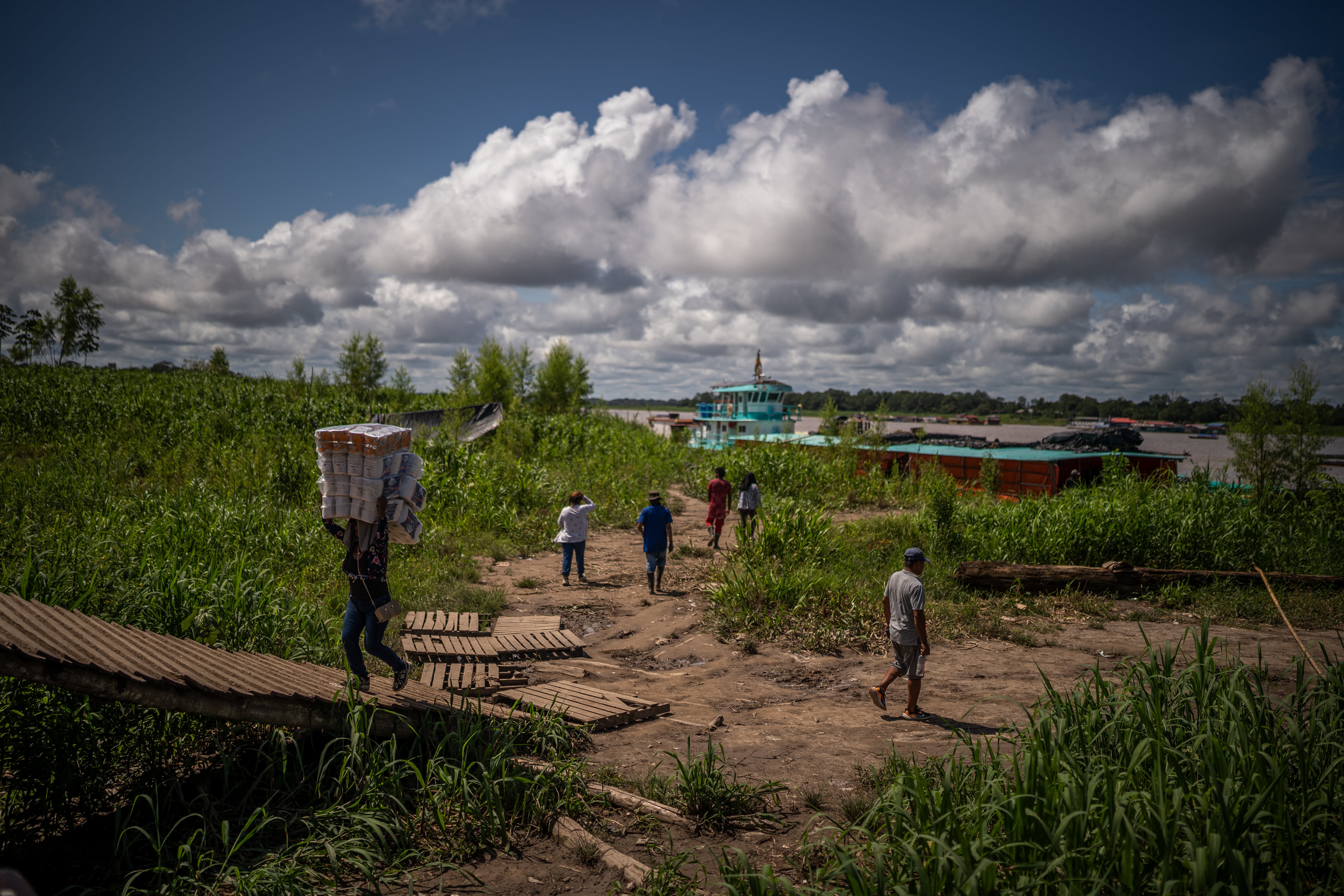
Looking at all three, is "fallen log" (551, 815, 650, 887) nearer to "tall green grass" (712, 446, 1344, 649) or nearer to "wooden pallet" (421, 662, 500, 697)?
"wooden pallet" (421, 662, 500, 697)

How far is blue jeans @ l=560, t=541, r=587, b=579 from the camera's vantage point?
34.6 ft

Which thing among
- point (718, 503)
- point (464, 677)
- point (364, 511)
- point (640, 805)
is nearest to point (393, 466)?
point (364, 511)

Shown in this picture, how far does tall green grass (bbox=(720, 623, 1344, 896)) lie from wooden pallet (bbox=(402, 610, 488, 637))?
4942 mm

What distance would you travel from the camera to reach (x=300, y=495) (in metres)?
12.7

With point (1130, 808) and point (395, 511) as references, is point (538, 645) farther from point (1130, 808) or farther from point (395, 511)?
point (1130, 808)

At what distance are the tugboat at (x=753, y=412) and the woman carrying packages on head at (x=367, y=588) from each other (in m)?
28.8

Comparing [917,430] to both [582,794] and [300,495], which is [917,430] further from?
[582,794]

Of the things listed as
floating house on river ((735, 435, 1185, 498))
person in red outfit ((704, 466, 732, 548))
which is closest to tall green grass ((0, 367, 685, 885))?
person in red outfit ((704, 466, 732, 548))

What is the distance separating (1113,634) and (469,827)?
7.89m

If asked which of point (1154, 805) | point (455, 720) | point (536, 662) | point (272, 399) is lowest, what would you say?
point (536, 662)

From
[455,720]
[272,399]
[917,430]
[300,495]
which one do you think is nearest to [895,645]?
[455,720]

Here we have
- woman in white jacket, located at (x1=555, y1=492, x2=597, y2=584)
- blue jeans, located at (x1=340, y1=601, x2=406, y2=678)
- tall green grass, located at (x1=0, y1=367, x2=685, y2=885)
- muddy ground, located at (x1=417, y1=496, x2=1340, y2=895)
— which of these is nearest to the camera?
muddy ground, located at (x1=417, y1=496, x2=1340, y2=895)

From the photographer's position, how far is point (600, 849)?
3594 mm

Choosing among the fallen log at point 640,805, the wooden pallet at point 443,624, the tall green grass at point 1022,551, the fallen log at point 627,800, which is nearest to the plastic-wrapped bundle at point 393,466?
the fallen log at point 627,800
